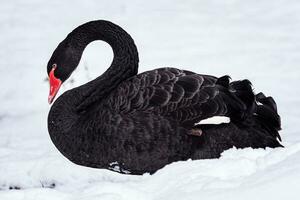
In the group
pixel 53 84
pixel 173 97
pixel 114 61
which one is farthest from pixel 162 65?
pixel 173 97

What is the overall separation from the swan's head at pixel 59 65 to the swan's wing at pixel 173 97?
413mm

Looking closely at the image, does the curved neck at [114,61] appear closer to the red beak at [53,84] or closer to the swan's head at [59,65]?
the swan's head at [59,65]

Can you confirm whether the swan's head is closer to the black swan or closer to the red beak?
the red beak

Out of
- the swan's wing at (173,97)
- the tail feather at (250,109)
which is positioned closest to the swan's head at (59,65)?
the swan's wing at (173,97)

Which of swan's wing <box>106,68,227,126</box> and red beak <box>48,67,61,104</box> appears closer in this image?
swan's wing <box>106,68,227,126</box>

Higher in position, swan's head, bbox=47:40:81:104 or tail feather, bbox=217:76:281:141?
swan's head, bbox=47:40:81:104

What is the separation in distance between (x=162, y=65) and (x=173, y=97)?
234 cm

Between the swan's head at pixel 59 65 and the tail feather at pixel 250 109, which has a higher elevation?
the swan's head at pixel 59 65

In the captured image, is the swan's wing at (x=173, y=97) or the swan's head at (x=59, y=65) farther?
the swan's head at (x=59, y=65)

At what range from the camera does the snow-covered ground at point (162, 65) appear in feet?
10.3

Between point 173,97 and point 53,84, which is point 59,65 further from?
point 173,97

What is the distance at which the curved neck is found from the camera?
16.7 ft

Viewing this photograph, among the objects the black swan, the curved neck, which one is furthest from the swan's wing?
the curved neck

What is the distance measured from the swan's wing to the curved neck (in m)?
0.28
